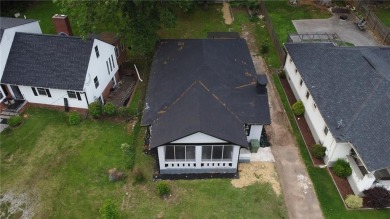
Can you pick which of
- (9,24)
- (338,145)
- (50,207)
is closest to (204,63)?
(338,145)

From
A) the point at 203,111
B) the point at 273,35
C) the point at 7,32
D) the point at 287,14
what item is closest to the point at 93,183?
the point at 203,111

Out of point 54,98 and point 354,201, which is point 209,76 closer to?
point 354,201

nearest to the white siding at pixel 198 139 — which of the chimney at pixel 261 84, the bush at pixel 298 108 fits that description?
the chimney at pixel 261 84

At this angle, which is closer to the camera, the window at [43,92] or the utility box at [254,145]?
the utility box at [254,145]

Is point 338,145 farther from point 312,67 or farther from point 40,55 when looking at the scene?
point 40,55

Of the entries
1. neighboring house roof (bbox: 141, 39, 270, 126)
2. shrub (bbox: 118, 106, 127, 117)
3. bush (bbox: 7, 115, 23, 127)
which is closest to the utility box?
neighboring house roof (bbox: 141, 39, 270, 126)

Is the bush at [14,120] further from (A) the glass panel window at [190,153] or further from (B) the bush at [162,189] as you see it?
(A) the glass panel window at [190,153]
